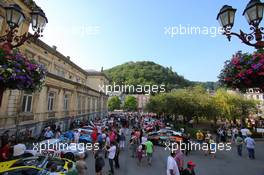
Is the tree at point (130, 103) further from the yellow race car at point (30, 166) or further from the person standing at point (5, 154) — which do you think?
the yellow race car at point (30, 166)

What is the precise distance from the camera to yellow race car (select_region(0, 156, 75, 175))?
20.0 ft

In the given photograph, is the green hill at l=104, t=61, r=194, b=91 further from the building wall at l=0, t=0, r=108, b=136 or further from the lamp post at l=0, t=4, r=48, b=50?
the lamp post at l=0, t=4, r=48, b=50

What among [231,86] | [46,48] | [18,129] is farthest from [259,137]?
[46,48]

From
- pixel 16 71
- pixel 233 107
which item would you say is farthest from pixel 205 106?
pixel 16 71

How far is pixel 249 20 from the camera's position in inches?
200

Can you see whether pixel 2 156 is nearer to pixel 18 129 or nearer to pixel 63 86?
pixel 18 129

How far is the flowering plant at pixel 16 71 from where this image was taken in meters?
4.79

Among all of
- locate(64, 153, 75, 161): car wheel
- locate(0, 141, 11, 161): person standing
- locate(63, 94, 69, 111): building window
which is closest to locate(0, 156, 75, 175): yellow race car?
locate(0, 141, 11, 161): person standing

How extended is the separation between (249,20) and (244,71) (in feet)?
4.81

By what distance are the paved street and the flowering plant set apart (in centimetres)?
641

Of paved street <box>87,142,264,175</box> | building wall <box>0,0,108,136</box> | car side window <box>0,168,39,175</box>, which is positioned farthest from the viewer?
building wall <box>0,0,108,136</box>

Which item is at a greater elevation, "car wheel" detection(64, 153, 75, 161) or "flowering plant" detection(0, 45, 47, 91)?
"flowering plant" detection(0, 45, 47, 91)

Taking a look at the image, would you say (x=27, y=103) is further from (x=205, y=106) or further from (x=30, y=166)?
(x=205, y=106)

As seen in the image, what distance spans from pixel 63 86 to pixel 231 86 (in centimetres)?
1852
